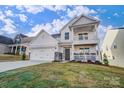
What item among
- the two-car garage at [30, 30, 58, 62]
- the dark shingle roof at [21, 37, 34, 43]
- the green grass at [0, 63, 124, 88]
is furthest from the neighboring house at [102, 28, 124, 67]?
the dark shingle roof at [21, 37, 34, 43]

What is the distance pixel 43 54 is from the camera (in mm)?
9617

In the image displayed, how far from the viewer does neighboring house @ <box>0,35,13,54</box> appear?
24.9ft

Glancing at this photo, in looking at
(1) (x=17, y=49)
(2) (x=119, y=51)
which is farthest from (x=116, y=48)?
(1) (x=17, y=49)

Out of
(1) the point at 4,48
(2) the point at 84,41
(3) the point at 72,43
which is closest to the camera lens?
(1) the point at 4,48

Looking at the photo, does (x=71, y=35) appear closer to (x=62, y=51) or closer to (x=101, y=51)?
(x=62, y=51)

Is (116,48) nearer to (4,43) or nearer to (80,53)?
(80,53)

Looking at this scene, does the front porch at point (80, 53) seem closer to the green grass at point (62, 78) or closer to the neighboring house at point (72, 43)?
the neighboring house at point (72, 43)

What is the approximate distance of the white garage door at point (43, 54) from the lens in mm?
9214

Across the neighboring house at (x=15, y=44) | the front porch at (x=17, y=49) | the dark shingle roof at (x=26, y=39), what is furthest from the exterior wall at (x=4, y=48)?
the dark shingle roof at (x=26, y=39)

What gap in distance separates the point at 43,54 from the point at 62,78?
176 inches

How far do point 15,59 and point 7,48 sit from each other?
4.27 ft

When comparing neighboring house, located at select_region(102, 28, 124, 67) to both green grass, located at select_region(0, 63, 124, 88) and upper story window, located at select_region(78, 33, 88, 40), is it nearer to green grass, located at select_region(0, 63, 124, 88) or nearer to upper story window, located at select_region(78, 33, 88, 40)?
green grass, located at select_region(0, 63, 124, 88)

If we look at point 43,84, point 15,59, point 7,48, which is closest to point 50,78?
point 43,84

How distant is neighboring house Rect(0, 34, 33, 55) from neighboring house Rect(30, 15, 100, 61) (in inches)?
17.4
